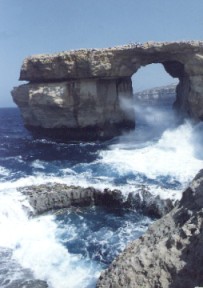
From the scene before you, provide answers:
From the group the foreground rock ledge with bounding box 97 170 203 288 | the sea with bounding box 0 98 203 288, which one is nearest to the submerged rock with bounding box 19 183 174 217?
the sea with bounding box 0 98 203 288

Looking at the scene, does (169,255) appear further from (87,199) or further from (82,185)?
(82,185)

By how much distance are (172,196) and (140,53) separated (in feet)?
64.1

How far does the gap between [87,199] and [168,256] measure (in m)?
14.6

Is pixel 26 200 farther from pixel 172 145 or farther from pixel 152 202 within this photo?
pixel 172 145

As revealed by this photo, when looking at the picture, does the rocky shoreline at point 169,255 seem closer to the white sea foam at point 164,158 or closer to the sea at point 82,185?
the sea at point 82,185

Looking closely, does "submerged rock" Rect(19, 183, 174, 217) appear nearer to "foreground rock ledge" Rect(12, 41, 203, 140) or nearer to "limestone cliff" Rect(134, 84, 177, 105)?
"foreground rock ledge" Rect(12, 41, 203, 140)

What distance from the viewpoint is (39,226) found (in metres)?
18.1

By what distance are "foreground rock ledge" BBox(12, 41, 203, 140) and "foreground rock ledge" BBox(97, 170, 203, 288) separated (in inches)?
1107

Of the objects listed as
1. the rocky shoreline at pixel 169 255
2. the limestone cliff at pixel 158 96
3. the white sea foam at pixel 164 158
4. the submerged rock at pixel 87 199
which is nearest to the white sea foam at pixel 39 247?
the submerged rock at pixel 87 199

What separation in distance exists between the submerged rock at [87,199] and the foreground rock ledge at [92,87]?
1589cm

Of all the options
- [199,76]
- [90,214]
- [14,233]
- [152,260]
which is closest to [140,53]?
[199,76]

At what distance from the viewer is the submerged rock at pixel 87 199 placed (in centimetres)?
1978

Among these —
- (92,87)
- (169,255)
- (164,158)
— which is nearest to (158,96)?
(92,87)

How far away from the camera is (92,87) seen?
36.3 meters
